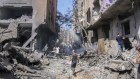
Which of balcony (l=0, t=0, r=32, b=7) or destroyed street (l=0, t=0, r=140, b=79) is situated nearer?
destroyed street (l=0, t=0, r=140, b=79)

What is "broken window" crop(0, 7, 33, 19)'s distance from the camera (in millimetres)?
29500

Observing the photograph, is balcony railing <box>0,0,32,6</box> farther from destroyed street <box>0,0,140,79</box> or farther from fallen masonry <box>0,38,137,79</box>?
fallen masonry <box>0,38,137,79</box>

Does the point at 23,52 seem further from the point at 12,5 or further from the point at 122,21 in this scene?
the point at 12,5

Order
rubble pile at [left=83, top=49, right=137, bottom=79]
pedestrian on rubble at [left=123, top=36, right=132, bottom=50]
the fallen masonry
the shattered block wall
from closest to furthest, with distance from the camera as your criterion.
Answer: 1. rubble pile at [left=83, top=49, right=137, bottom=79]
2. the fallen masonry
3. the shattered block wall
4. pedestrian on rubble at [left=123, top=36, right=132, bottom=50]

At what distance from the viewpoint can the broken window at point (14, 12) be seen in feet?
96.8

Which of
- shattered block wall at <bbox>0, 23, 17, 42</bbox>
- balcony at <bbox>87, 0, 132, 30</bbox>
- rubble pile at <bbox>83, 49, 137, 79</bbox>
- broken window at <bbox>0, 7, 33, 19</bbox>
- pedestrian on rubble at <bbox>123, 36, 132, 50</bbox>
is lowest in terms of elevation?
rubble pile at <bbox>83, 49, 137, 79</bbox>

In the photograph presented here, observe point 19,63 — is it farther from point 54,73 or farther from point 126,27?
point 126,27

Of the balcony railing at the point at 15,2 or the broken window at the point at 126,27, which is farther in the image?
the balcony railing at the point at 15,2

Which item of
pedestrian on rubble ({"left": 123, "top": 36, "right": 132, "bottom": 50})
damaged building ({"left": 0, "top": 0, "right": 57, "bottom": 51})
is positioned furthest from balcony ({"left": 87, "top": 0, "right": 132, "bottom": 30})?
damaged building ({"left": 0, "top": 0, "right": 57, "bottom": 51})

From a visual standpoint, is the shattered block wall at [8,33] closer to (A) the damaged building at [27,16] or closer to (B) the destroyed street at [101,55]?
(B) the destroyed street at [101,55]

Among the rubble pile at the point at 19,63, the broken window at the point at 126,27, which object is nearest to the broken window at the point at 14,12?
the rubble pile at the point at 19,63

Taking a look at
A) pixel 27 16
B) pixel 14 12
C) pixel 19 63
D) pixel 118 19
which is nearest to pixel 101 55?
pixel 118 19

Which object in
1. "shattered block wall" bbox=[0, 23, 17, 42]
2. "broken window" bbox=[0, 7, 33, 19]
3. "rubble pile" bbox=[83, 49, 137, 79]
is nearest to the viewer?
"rubble pile" bbox=[83, 49, 137, 79]

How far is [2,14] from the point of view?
29531 mm
